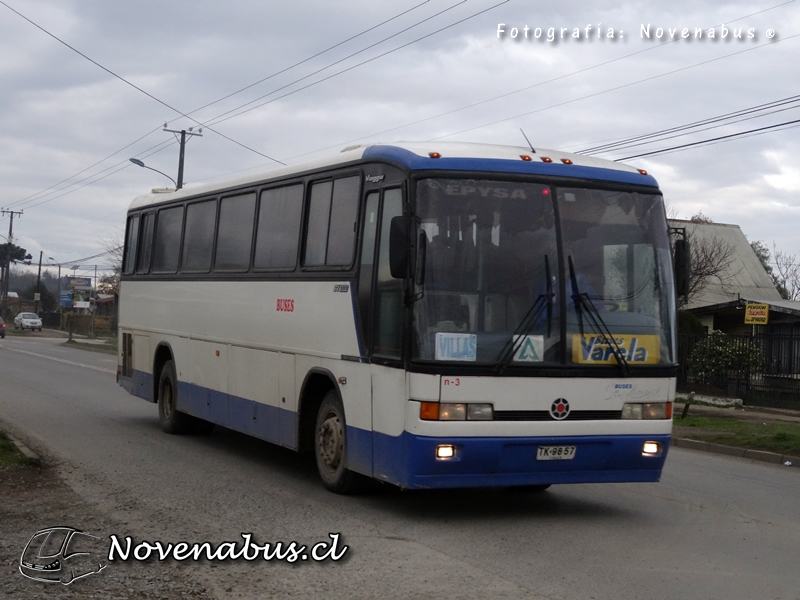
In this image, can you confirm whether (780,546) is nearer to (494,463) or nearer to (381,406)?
(494,463)

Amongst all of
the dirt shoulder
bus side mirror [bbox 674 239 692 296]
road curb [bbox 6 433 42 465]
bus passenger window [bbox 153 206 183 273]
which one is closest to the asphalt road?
the dirt shoulder

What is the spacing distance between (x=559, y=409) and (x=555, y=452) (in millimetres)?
361

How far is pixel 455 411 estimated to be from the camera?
28.6ft

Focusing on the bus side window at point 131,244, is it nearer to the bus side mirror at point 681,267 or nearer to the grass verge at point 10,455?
the grass verge at point 10,455

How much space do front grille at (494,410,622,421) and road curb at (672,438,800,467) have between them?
7.11 metres

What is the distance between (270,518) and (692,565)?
3419mm

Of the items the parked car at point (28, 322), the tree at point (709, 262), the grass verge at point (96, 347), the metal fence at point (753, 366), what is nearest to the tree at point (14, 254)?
A: the parked car at point (28, 322)

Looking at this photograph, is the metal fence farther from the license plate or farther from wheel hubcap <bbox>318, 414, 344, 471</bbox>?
the license plate

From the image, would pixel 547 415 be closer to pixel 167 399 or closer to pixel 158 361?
pixel 167 399

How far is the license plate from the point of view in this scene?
8.96 meters

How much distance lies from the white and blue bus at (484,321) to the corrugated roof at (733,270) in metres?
45.8

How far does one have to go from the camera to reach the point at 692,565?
764 centimetres

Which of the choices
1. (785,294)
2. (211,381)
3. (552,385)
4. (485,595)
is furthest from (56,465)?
(785,294)

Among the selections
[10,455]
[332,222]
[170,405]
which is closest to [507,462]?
[332,222]
